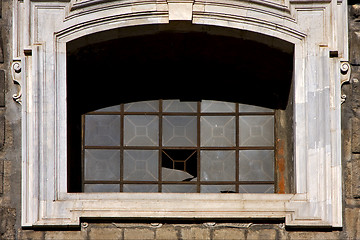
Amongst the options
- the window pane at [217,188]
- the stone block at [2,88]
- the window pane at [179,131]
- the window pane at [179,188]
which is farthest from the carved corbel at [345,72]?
the stone block at [2,88]

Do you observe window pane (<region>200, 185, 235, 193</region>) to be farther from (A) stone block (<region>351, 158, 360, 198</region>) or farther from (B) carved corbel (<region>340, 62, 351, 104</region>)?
(B) carved corbel (<region>340, 62, 351, 104</region>)

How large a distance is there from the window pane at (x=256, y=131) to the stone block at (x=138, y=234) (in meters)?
1.39

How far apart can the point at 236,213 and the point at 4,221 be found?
2.03 m

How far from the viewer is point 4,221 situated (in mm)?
7812

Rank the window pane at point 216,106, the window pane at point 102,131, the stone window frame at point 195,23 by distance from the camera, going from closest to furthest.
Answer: the stone window frame at point 195,23 → the window pane at point 102,131 → the window pane at point 216,106

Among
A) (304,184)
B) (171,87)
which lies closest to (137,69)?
(171,87)

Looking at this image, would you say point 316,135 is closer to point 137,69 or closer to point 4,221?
point 137,69

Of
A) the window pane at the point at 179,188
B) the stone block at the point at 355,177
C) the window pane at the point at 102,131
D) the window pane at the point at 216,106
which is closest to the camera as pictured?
the stone block at the point at 355,177

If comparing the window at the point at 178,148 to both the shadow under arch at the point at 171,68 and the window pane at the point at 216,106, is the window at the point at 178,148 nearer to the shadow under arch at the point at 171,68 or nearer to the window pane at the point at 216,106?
the window pane at the point at 216,106

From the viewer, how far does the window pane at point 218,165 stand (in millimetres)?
8500

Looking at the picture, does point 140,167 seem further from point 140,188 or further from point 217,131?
point 217,131

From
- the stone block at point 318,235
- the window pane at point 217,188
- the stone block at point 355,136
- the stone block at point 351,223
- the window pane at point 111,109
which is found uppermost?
the window pane at point 111,109

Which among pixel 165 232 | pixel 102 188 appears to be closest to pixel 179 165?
pixel 102 188

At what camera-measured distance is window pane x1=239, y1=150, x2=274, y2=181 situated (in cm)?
851
